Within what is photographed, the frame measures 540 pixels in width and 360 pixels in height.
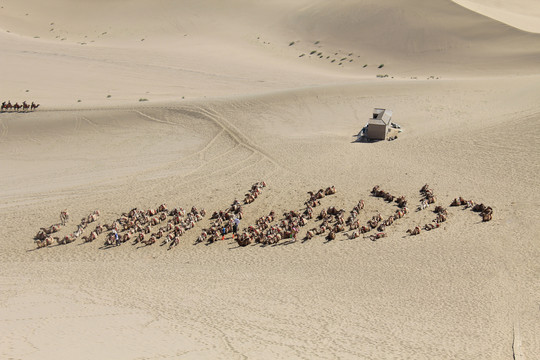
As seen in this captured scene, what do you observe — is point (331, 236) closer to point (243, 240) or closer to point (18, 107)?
point (243, 240)

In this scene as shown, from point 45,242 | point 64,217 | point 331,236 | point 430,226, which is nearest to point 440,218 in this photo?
point 430,226

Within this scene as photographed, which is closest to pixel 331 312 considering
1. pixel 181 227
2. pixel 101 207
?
pixel 181 227

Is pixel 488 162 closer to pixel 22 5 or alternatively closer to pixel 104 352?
pixel 104 352

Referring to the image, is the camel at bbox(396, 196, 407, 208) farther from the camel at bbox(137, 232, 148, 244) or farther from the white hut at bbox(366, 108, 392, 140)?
the camel at bbox(137, 232, 148, 244)

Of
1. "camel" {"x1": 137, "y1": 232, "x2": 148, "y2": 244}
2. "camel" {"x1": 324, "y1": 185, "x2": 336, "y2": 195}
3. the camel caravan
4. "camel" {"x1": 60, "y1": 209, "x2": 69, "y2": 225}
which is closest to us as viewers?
"camel" {"x1": 137, "y1": 232, "x2": 148, "y2": 244}

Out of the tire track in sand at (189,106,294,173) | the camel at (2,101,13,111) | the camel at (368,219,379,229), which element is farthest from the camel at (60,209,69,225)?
the camel at (2,101,13,111)
